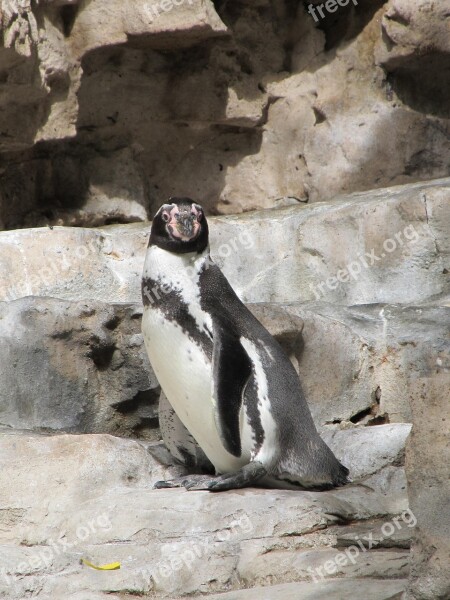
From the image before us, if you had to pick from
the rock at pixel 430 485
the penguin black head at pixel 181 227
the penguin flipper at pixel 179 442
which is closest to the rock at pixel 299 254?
the penguin flipper at pixel 179 442

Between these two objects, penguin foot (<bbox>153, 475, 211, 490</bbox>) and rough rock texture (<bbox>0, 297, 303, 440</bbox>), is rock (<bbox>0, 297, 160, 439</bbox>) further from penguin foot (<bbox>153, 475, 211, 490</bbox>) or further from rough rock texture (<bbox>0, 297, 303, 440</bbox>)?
penguin foot (<bbox>153, 475, 211, 490</bbox>)

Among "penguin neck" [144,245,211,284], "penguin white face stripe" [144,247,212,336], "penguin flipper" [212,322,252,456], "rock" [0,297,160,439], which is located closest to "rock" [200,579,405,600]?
"penguin flipper" [212,322,252,456]

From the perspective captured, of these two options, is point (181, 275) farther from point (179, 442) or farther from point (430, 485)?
point (430, 485)

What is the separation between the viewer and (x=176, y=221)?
3.79 meters

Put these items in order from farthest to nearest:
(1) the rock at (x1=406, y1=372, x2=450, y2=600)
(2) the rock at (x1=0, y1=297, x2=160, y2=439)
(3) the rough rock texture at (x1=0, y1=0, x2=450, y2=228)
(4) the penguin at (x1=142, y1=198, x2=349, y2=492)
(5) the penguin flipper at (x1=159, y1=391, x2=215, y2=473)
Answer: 1. (3) the rough rock texture at (x1=0, y1=0, x2=450, y2=228)
2. (2) the rock at (x1=0, y1=297, x2=160, y2=439)
3. (5) the penguin flipper at (x1=159, y1=391, x2=215, y2=473)
4. (4) the penguin at (x1=142, y1=198, x2=349, y2=492)
5. (1) the rock at (x1=406, y1=372, x2=450, y2=600)

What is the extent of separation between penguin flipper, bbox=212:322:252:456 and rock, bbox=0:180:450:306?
157 centimetres

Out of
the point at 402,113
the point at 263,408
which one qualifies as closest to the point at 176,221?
the point at 263,408

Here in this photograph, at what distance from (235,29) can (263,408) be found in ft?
11.3

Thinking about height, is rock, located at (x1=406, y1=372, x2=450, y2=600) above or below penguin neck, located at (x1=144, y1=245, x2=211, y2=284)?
below

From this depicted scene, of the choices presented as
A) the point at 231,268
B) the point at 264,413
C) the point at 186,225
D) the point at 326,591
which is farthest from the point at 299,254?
the point at 326,591

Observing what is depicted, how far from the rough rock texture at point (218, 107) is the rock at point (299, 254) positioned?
677 millimetres

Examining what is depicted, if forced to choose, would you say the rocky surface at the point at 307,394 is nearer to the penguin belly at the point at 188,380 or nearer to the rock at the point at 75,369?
the rock at the point at 75,369

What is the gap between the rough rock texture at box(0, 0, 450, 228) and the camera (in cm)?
580

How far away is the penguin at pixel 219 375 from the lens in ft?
11.7
